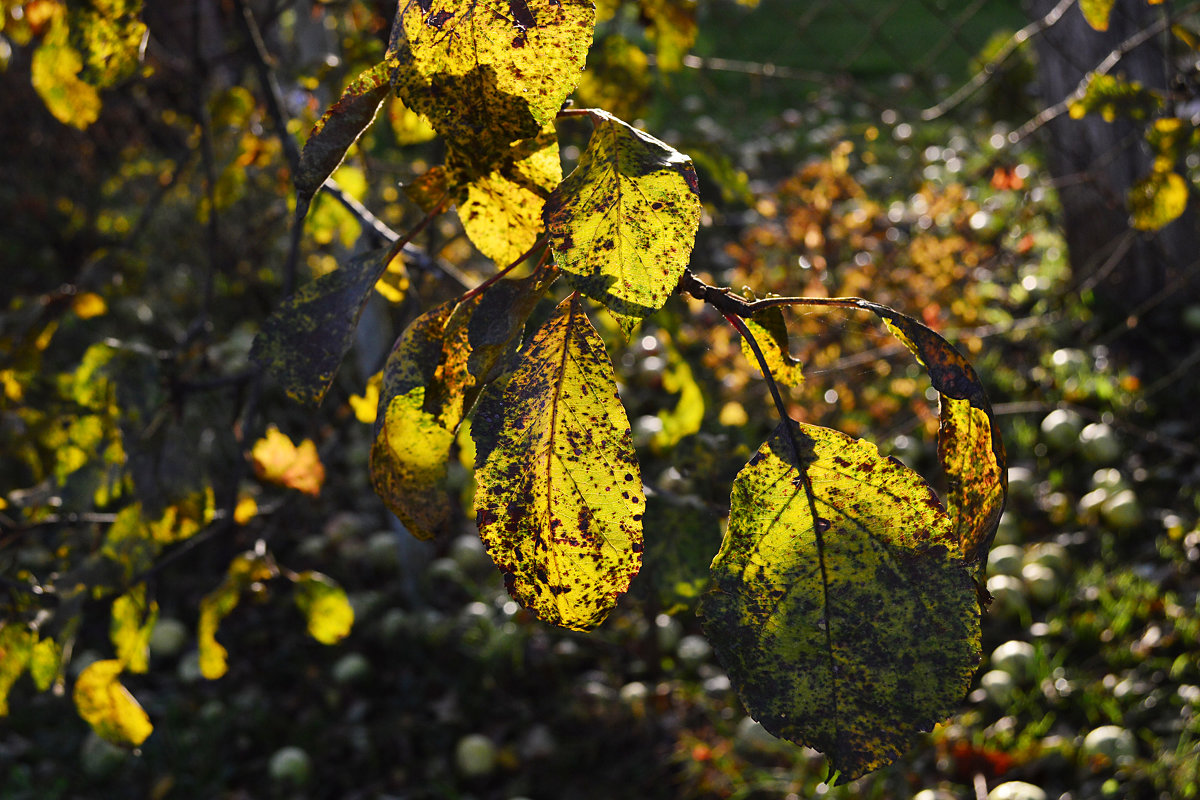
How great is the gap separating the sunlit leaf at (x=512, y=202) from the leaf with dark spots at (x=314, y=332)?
5 cm

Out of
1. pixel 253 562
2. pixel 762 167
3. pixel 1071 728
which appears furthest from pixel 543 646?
pixel 762 167

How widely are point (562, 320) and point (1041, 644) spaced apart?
233 centimetres

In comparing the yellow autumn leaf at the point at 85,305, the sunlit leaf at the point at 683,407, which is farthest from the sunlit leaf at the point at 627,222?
the yellow autumn leaf at the point at 85,305

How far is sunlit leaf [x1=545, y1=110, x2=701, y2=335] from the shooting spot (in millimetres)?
284

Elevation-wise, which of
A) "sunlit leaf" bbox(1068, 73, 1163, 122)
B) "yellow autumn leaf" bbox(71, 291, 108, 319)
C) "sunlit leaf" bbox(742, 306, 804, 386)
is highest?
"sunlit leaf" bbox(1068, 73, 1163, 122)

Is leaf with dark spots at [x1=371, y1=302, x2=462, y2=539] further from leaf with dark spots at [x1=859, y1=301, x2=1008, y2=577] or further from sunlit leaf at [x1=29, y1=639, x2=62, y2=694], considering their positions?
sunlit leaf at [x1=29, y1=639, x2=62, y2=694]

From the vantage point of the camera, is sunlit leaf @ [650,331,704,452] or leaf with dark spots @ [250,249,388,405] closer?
leaf with dark spots @ [250,249,388,405]

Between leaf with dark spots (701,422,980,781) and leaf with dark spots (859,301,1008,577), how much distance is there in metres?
0.03

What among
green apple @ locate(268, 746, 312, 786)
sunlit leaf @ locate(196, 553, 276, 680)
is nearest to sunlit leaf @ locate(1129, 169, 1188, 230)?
sunlit leaf @ locate(196, 553, 276, 680)

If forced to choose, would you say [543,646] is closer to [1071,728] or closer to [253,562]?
[1071,728]

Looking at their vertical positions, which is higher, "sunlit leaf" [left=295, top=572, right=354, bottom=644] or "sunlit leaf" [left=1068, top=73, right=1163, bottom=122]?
"sunlit leaf" [left=1068, top=73, right=1163, bottom=122]

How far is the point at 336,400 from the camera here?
357 cm

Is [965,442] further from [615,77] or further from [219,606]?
[615,77]

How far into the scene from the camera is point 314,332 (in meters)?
0.42
